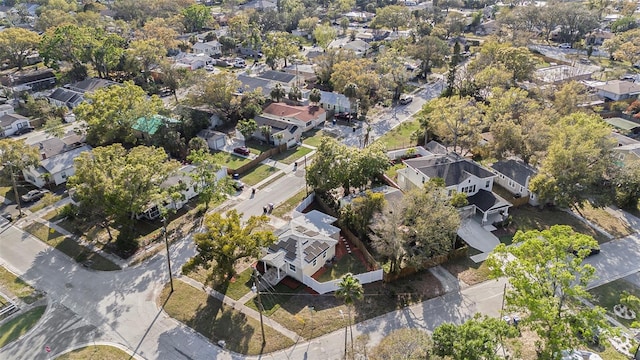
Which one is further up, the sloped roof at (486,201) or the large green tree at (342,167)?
the large green tree at (342,167)

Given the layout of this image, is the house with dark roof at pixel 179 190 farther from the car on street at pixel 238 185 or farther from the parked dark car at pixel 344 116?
the parked dark car at pixel 344 116

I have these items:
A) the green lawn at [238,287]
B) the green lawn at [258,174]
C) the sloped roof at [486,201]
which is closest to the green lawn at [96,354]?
the green lawn at [238,287]

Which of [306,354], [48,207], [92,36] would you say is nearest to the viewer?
[306,354]

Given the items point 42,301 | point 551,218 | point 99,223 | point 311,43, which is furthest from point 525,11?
point 42,301

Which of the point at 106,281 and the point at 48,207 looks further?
the point at 48,207

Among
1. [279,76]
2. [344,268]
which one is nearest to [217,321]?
[344,268]

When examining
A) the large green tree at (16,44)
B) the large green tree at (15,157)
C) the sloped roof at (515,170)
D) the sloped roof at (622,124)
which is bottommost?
the sloped roof at (622,124)

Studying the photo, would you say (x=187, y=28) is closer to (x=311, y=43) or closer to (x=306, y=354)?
(x=311, y=43)

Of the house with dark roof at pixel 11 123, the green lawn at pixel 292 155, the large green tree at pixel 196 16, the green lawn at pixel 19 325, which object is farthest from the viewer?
the large green tree at pixel 196 16
